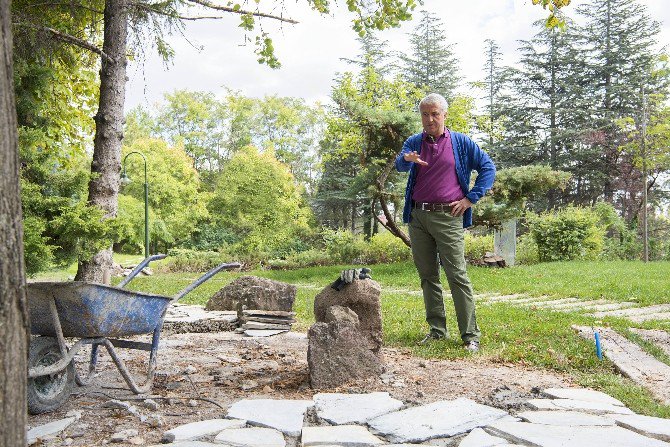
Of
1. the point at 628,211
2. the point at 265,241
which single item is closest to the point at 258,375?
the point at 265,241

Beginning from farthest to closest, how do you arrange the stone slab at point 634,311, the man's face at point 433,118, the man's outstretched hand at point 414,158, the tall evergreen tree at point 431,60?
the tall evergreen tree at point 431,60 < the stone slab at point 634,311 < the man's face at point 433,118 < the man's outstretched hand at point 414,158

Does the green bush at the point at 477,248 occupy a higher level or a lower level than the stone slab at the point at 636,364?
higher

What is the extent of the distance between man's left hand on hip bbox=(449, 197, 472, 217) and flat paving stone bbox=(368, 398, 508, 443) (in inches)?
71.5

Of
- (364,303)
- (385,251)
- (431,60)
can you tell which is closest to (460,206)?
(364,303)

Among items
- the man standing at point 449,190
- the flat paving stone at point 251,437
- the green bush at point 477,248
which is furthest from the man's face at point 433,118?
the green bush at point 477,248

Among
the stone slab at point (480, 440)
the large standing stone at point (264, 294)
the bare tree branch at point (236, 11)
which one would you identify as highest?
the bare tree branch at point (236, 11)

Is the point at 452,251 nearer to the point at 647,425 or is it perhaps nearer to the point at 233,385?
the point at 233,385

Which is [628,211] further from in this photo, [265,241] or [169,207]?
[169,207]

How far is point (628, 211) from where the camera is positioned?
87.3 feet

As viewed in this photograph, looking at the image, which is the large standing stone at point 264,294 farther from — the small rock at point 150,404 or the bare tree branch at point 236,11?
the small rock at point 150,404

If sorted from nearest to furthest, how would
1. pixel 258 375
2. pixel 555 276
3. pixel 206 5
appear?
pixel 258 375
pixel 206 5
pixel 555 276

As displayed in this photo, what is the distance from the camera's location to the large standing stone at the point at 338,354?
12.0 feet

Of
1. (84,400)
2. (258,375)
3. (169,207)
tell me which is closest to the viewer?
(84,400)

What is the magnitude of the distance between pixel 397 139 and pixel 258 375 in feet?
33.1
